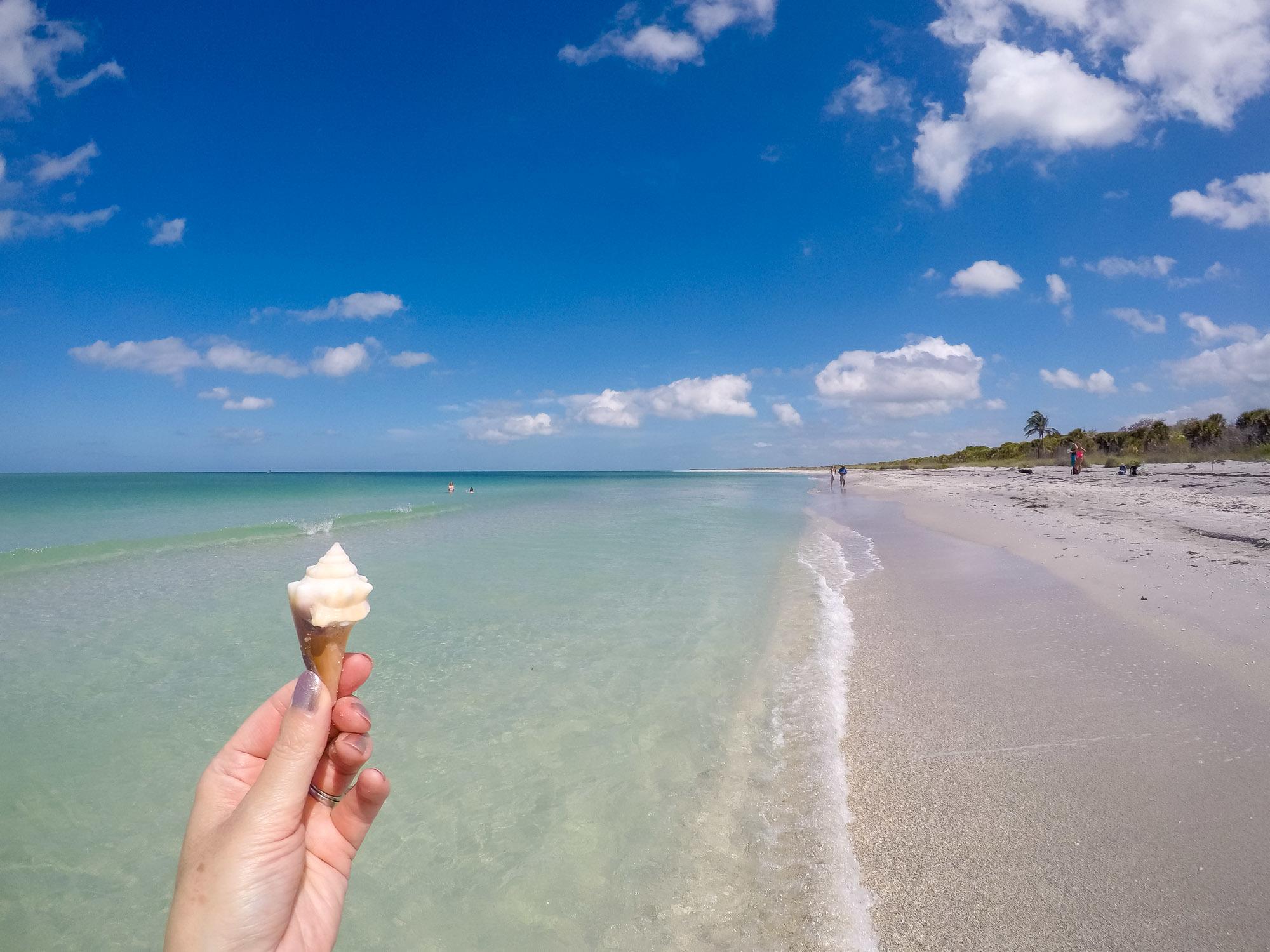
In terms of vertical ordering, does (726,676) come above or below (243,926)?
below

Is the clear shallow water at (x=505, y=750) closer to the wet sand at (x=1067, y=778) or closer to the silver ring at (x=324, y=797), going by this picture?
the wet sand at (x=1067, y=778)

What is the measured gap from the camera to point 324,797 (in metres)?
1.76

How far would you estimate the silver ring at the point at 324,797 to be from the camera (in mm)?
1755

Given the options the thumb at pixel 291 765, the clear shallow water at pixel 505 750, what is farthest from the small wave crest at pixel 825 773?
the thumb at pixel 291 765

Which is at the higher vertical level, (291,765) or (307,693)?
(307,693)

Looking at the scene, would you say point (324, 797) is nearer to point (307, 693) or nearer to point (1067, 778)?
point (307, 693)

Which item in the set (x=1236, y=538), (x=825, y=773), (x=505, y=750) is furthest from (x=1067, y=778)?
(x=1236, y=538)

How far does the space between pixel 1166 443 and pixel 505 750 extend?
58.9m

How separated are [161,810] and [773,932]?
14.3ft

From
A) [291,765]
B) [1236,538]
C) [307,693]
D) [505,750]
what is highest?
[307,693]

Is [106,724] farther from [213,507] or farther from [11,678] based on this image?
[213,507]

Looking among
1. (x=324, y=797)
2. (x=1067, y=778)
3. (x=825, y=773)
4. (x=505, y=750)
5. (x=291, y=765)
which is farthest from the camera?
(x=505, y=750)

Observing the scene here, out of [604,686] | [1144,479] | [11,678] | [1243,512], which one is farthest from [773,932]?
[1144,479]

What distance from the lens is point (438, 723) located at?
5.47 m
